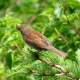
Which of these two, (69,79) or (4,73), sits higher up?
(69,79)

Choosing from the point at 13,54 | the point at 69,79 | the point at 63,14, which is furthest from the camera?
the point at 63,14

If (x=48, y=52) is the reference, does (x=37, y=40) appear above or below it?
below

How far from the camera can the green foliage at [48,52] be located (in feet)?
11.5

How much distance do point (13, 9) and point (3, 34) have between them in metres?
3.90

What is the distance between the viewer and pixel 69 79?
348 centimetres

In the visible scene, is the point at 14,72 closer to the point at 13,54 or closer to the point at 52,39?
the point at 13,54

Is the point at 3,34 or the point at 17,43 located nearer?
the point at 17,43

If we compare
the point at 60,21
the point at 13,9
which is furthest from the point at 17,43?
the point at 13,9

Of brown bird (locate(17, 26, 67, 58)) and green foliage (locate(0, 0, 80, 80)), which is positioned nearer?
green foliage (locate(0, 0, 80, 80))

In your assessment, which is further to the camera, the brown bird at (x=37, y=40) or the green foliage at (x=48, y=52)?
the brown bird at (x=37, y=40)

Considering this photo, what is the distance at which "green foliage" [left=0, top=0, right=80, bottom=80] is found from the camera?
3.52 meters

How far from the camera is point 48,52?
145 inches

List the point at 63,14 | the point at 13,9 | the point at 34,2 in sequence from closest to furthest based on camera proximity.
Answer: the point at 63,14 → the point at 13,9 → the point at 34,2

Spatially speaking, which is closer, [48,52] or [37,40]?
[48,52]
